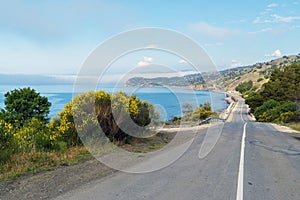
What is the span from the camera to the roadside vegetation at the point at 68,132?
23.7ft

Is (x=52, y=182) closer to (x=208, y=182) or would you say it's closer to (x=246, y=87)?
(x=208, y=182)

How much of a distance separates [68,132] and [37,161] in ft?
8.30

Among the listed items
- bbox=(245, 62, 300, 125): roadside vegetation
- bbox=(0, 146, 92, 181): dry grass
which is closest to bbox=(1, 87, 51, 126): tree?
bbox=(0, 146, 92, 181): dry grass

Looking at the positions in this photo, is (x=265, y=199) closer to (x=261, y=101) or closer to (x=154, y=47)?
(x=154, y=47)

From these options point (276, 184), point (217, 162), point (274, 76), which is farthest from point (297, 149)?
point (274, 76)

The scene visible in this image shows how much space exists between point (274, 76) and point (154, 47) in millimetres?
54458

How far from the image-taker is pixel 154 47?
34.1ft

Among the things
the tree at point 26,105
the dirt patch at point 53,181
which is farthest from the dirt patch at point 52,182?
the tree at point 26,105

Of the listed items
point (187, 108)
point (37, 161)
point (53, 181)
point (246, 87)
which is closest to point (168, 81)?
point (37, 161)

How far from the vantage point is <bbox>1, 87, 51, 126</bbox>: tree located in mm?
14268

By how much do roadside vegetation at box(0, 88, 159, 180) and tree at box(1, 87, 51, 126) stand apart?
0.59m

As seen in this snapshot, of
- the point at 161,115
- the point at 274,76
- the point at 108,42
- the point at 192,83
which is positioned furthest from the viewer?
the point at 274,76

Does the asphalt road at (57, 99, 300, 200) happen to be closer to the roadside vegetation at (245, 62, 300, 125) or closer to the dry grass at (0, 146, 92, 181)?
the dry grass at (0, 146, 92, 181)

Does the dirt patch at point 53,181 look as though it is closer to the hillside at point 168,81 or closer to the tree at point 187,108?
the hillside at point 168,81
